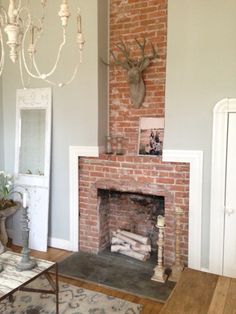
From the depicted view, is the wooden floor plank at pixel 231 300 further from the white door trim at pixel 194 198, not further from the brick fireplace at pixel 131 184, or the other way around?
the brick fireplace at pixel 131 184

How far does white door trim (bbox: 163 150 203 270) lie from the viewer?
3100 millimetres

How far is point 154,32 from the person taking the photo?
3.52m

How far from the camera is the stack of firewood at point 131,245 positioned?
368 cm

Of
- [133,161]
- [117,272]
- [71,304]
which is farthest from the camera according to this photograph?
[133,161]

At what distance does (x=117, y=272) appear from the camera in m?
3.34

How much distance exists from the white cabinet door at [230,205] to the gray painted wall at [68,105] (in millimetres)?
1552

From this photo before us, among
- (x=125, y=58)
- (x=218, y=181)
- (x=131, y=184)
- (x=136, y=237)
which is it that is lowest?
(x=136, y=237)

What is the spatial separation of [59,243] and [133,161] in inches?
62.5

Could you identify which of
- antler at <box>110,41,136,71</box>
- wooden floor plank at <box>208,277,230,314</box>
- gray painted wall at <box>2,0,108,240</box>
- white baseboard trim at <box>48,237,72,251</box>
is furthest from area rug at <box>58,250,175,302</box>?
antler at <box>110,41,136,71</box>

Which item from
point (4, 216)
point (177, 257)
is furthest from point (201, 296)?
point (4, 216)

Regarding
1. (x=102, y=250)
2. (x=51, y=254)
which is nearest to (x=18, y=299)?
(x=51, y=254)

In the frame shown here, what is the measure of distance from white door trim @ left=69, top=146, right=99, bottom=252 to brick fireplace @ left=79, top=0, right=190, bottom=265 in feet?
0.17

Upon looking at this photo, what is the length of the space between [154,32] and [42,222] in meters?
2.80

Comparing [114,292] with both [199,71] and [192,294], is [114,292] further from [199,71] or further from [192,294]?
[199,71]
